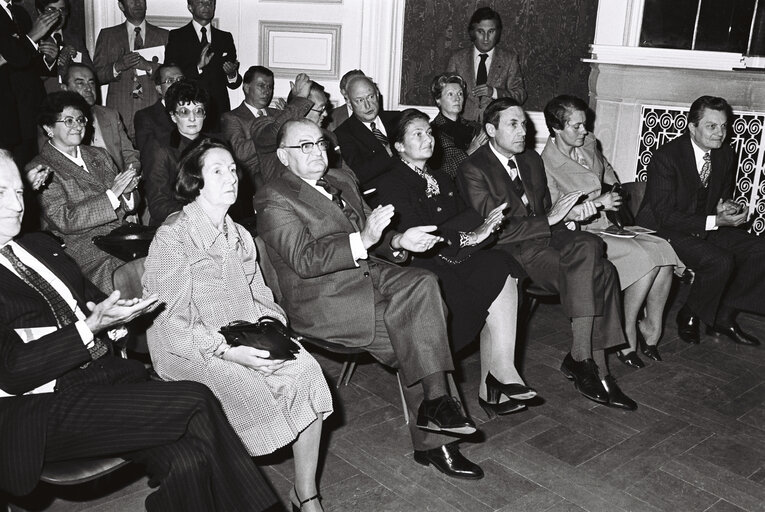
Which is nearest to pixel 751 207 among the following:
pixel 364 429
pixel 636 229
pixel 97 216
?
pixel 636 229

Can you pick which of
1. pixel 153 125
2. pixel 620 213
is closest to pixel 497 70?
pixel 620 213

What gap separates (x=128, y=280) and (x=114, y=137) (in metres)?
2.35

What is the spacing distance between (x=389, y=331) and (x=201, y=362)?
2.96 feet

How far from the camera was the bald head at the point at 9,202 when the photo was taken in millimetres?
2385

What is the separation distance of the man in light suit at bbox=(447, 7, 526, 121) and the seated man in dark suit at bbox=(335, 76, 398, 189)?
1428 mm

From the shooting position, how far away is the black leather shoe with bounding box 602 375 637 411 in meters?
3.94

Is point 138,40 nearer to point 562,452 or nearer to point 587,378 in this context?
point 587,378

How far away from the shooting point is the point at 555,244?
4199 millimetres

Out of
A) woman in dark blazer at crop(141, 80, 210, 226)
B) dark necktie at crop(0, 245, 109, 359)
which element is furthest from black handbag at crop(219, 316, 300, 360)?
woman in dark blazer at crop(141, 80, 210, 226)

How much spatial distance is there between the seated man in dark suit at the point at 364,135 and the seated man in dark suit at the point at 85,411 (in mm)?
2555

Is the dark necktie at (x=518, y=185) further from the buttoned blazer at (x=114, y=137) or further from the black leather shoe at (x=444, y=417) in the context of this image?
the buttoned blazer at (x=114, y=137)

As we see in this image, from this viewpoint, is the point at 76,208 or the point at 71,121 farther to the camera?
the point at 71,121

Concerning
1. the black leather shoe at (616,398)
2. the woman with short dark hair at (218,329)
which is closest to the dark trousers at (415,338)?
the woman with short dark hair at (218,329)

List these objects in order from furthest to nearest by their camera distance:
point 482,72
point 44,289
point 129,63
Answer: point 482,72
point 129,63
point 44,289
